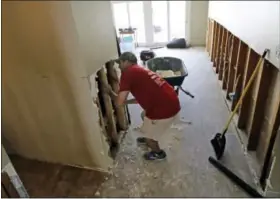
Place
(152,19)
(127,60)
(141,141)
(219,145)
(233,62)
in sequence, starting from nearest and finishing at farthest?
(127,60) < (219,145) < (141,141) < (233,62) < (152,19)

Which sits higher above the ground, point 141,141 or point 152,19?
point 152,19

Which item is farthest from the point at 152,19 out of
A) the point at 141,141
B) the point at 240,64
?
the point at 141,141

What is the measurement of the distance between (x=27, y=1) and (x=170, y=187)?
2060 millimetres

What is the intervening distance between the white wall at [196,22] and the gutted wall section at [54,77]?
6388 mm

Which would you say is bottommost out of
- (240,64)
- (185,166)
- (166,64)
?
(185,166)

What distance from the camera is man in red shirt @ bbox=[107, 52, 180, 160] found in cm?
225

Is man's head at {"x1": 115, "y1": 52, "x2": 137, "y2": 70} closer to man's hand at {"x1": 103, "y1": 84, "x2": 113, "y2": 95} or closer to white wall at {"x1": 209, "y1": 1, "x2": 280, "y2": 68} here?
man's hand at {"x1": 103, "y1": 84, "x2": 113, "y2": 95}

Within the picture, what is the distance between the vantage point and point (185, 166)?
2604mm

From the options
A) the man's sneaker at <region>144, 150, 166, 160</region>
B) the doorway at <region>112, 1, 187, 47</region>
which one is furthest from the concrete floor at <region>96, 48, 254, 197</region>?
the doorway at <region>112, 1, 187, 47</region>

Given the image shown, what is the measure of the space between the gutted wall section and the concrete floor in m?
0.30

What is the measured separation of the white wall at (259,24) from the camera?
6.36 feet

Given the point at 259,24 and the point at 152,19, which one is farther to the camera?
the point at 152,19

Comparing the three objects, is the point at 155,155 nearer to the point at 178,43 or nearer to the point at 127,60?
the point at 127,60

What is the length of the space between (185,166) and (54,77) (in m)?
1.68
